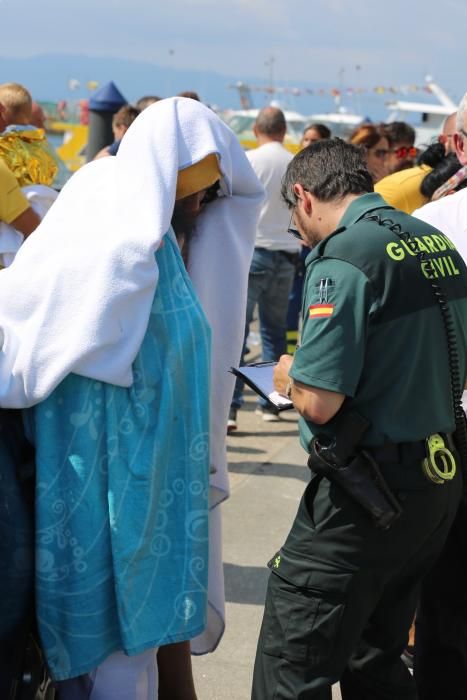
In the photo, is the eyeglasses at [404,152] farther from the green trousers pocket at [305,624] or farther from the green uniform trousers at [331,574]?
the green trousers pocket at [305,624]

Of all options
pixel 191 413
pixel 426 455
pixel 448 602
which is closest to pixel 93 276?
pixel 191 413

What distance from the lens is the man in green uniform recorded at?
224 cm

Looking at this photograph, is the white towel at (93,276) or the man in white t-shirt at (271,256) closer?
the white towel at (93,276)

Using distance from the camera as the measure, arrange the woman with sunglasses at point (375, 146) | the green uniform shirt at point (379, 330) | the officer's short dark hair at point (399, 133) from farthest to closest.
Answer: the officer's short dark hair at point (399, 133), the woman with sunglasses at point (375, 146), the green uniform shirt at point (379, 330)

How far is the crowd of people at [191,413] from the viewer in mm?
2160

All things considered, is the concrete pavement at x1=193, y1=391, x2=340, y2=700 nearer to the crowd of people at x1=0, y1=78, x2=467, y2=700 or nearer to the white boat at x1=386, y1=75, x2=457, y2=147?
the crowd of people at x1=0, y1=78, x2=467, y2=700

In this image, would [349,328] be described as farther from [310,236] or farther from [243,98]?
[243,98]

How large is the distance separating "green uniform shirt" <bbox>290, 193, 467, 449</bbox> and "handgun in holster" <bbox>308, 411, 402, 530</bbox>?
0.04m

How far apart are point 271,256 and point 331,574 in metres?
4.67

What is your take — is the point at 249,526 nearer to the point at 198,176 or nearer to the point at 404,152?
the point at 198,176

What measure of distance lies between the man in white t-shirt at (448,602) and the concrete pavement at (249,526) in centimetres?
57


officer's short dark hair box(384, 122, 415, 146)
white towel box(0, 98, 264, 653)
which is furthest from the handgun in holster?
officer's short dark hair box(384, 122, 415, 146)

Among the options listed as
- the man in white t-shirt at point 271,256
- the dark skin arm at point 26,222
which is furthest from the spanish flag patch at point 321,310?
the man in white t-shirt at point 271,256

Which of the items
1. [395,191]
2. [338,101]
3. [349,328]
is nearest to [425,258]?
[349,328]
